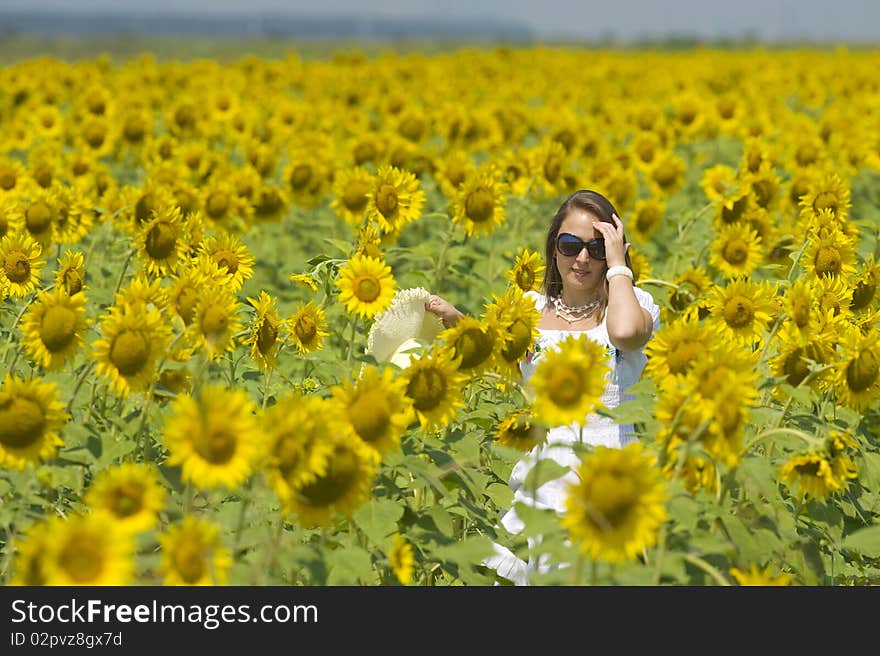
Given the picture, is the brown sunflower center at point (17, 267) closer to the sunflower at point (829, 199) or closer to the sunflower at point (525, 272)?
the sunflower at point (525, 272)

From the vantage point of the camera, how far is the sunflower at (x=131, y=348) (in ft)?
9.78

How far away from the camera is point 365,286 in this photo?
3.69 meters

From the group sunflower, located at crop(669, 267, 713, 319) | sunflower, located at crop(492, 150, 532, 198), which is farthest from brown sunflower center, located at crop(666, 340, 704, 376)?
sunflower, located at crop(492, 150, 532, 198)

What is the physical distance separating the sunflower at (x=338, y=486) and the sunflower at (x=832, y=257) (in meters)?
2.26

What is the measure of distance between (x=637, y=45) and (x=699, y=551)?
32257 millimetres

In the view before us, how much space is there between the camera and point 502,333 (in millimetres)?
3191

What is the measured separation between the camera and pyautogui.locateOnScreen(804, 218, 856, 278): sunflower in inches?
170

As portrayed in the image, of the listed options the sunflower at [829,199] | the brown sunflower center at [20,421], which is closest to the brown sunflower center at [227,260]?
the brown sunflower center at [20,421]

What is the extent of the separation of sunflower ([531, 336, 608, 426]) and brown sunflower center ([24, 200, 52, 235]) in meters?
2.99

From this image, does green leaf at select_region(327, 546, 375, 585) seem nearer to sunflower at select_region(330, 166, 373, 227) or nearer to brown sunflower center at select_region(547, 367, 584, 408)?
brown sunflower center at select_region(547, 367, 584, 408)

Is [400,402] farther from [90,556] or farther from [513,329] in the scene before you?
[90,556]

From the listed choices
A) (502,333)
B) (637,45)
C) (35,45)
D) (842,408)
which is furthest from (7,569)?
(35,45)
